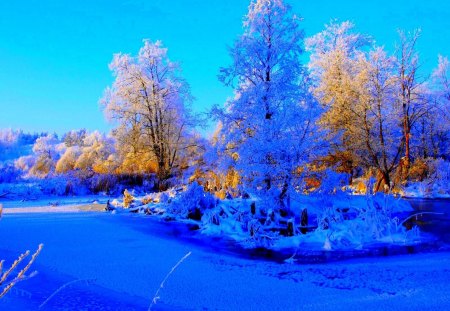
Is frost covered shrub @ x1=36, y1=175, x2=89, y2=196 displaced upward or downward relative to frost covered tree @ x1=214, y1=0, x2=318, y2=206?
downward

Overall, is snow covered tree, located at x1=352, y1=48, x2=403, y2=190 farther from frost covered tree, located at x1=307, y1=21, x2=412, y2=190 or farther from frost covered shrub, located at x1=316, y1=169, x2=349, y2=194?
frost covered shrub, located at x1=316, y1=169, x2=349, y2=194

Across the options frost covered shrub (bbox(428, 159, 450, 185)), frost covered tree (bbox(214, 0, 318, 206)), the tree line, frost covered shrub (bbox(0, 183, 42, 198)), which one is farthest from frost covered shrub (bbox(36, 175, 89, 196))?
frost covered shrub (bbox(428, 159, 450, 185))

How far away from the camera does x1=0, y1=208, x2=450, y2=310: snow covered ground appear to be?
4680 millimetres

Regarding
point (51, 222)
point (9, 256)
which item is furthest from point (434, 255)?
point (51, 222)

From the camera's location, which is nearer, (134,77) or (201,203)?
(201,203)

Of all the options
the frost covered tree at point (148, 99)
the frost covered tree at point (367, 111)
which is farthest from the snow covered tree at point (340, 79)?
the frost covered tree at point (148, 99)

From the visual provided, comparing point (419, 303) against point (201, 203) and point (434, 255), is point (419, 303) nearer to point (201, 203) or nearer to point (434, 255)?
point (434, 255)

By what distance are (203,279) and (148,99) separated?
62.4 ft

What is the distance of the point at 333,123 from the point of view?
20.4 meters

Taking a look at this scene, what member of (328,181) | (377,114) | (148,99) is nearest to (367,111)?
(377,114)

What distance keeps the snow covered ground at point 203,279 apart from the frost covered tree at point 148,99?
15.1m

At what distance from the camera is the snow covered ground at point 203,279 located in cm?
468

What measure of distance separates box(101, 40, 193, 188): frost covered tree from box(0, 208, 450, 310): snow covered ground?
15120 mm

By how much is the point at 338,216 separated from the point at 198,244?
4.00 m
